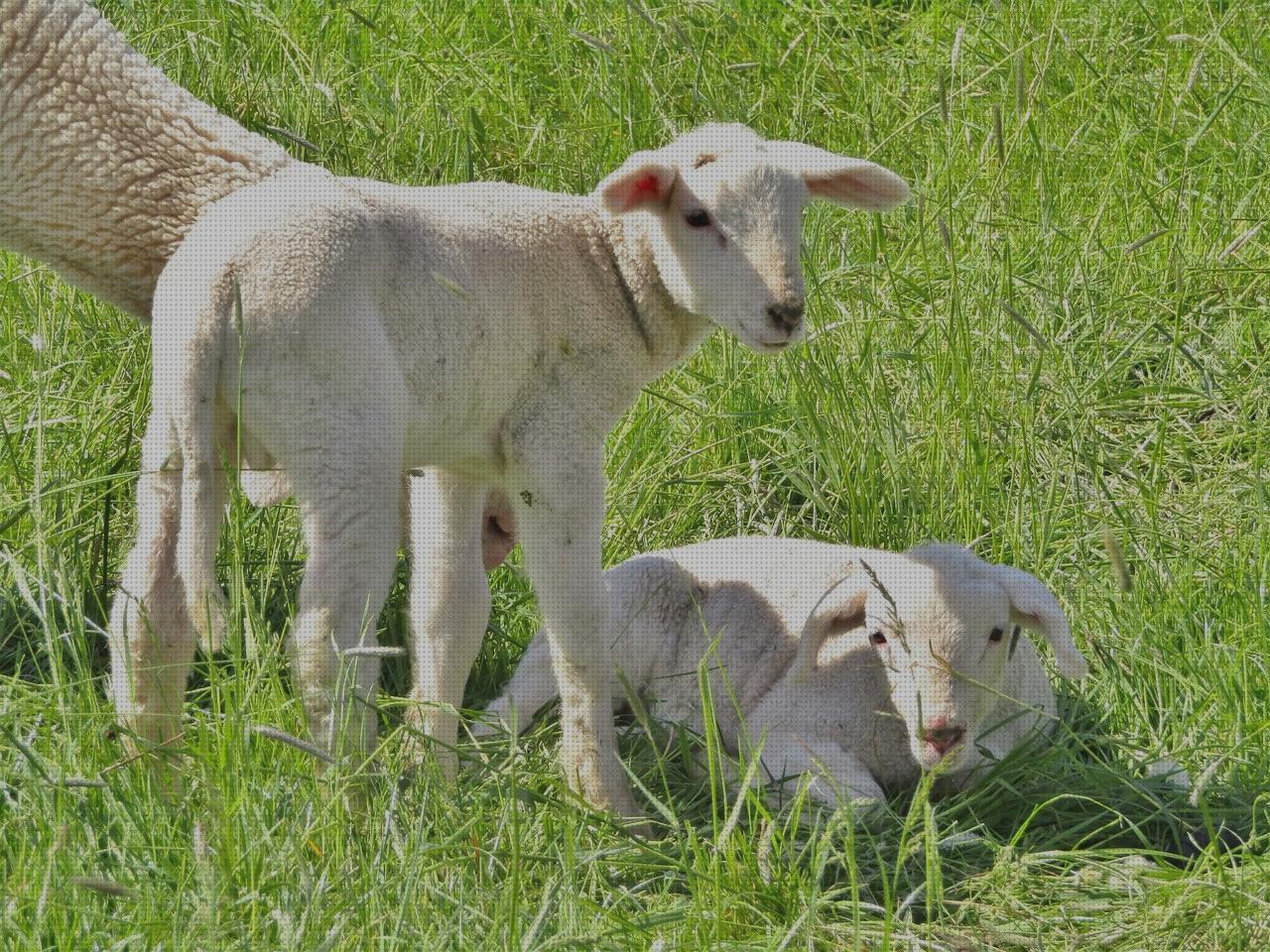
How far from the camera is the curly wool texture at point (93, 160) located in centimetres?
411

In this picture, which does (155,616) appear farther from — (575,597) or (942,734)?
(942,734)

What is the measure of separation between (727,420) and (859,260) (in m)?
1.04

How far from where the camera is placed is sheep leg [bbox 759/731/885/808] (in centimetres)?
436

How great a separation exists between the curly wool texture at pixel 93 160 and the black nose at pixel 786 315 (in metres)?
1.15

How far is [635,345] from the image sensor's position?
168 inches

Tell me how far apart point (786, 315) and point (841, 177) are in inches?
18.7

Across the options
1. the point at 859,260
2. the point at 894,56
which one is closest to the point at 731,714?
the point at 859,260

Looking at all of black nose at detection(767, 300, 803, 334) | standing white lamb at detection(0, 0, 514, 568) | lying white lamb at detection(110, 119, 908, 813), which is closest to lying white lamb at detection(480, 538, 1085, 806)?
lying white lamb at detection(110, 119, 908, 813)

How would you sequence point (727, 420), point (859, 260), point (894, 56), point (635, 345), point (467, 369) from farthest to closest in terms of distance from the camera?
point (894, 56)
point (859, 260)
point (727, 420)
point (635, 345)
point (467, 369)

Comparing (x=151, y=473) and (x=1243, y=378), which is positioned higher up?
(x=151, y=473)

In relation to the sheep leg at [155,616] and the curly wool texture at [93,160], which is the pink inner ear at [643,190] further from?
the sheep leg at [155,616]

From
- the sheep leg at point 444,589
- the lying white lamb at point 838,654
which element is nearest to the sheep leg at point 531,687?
the lying white lamb at point 838,654

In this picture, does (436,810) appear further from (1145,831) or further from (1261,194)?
(1261,194)

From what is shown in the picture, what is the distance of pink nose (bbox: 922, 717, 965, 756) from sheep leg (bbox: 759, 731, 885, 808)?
0.20m
